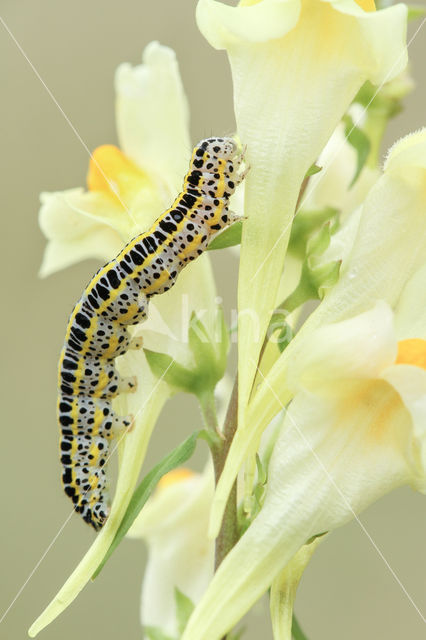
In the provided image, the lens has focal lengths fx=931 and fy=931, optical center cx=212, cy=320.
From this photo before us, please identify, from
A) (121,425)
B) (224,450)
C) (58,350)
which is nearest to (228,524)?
(224,450)

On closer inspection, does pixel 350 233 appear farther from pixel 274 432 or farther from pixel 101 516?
pixel 101 516


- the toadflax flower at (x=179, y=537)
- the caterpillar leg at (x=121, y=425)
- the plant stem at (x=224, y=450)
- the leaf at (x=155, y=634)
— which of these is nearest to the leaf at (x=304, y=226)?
Answer: the plant stem at (x=224, y=450)

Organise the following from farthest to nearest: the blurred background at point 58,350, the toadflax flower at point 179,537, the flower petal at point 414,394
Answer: the blurred background at point 58,350, the toadflax flower at point 179,537, the flower petal at point 414,394

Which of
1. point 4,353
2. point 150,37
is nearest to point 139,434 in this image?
point 4,353

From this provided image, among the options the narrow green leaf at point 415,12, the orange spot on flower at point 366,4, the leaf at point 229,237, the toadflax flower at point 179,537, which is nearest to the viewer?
the orange spot on flower at point 366,4

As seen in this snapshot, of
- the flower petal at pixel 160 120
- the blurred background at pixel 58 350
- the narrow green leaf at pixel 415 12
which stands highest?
the flower petal at pixel 160 120

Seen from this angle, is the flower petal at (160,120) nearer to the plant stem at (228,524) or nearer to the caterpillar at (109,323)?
the caterpillar at (109,323)
